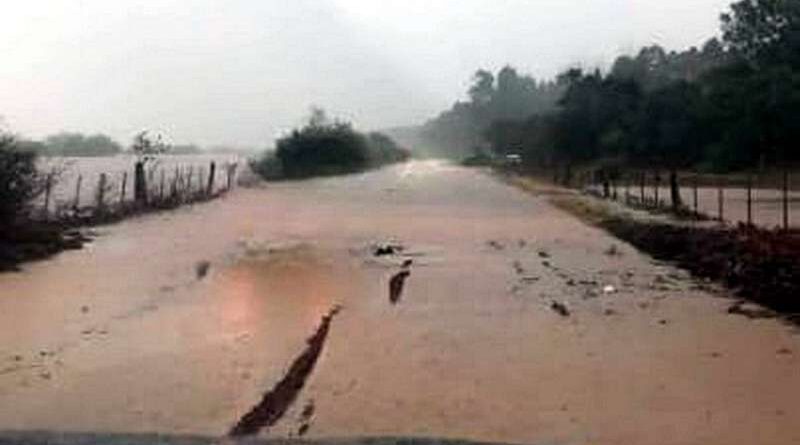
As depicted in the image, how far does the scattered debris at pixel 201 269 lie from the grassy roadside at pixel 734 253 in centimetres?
814

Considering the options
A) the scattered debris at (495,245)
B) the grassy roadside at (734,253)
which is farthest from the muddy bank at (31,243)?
the grassy roadside at (734,253)

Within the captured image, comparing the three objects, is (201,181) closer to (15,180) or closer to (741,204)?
(741,204)

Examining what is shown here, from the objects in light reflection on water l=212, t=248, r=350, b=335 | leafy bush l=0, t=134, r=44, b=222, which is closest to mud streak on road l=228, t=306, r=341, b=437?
light reflection on water l=212, t=248, r=350, b=335

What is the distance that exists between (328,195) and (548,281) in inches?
1390

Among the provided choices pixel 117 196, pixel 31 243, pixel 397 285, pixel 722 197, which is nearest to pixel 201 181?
pixel 117 196

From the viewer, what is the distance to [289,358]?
45.3 ft

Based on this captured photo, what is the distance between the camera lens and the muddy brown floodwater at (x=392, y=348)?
10.7 metres

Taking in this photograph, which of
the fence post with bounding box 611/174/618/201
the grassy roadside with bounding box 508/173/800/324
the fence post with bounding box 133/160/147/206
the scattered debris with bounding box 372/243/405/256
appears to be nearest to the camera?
the grassy roadside with bounding box 508/173/800/324

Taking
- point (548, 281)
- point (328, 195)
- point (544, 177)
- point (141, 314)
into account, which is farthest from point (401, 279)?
point (544, 177)

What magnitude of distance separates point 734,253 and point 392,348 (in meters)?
10.6

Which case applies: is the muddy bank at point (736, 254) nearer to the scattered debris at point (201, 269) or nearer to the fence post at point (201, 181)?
the scattered debris at point (201, 269)

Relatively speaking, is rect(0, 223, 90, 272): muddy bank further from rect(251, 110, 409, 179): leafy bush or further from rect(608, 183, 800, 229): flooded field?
rect(251, 110, 409, 179): leafy bush

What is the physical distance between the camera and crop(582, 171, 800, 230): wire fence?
34.8m

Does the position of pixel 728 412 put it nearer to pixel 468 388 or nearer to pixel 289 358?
pixel 468 388
